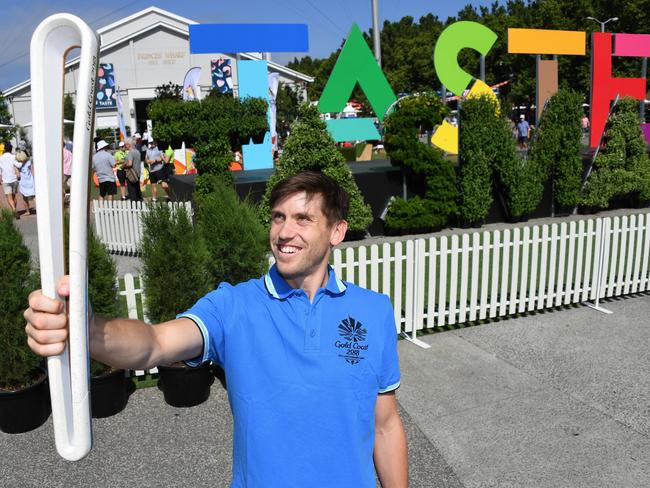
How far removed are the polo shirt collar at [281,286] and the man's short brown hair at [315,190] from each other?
0.20 m

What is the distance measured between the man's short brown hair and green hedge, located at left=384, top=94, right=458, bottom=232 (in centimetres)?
968

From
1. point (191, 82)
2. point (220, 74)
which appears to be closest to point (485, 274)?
point (191, 82)

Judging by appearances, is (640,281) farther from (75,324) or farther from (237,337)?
(75,324)

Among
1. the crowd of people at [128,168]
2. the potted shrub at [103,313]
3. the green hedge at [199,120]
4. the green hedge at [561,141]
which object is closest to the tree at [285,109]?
the crowd of people at [128,168]

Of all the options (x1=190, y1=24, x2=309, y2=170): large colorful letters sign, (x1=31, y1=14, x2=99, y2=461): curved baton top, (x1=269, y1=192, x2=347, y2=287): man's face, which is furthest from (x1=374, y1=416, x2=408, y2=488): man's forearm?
(x1=190, y1=24, x2=309, y2=170): large colorful letters sign

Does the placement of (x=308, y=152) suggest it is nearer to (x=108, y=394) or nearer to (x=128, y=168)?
(x=128, y=168)

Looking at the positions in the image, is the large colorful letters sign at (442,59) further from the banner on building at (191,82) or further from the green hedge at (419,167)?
the banner on building at (191,82)

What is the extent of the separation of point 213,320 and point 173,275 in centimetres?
322

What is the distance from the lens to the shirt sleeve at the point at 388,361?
1.78 meters

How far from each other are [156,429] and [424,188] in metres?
8.86

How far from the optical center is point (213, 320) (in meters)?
1.68

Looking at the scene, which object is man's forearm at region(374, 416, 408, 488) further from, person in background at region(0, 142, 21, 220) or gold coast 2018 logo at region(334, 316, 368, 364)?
person in background at region(0, 142, 21, 220)

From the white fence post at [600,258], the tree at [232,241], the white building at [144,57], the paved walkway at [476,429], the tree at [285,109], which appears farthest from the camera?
the white building at [144,57]

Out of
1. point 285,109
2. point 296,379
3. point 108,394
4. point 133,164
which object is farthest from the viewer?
point 285,109
